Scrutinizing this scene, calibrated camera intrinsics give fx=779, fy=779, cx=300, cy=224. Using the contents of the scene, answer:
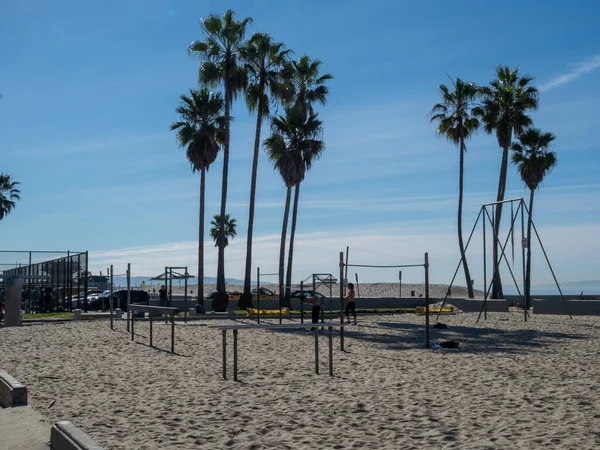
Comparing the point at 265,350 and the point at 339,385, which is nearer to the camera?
the point at 339,385

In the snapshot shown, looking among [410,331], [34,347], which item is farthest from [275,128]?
[34,347]

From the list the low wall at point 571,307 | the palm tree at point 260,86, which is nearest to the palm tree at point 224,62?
the palm tree at point 260,86

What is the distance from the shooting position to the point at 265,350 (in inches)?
666

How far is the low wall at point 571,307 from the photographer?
→ 33969 millimetres

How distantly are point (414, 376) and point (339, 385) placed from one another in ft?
4.65

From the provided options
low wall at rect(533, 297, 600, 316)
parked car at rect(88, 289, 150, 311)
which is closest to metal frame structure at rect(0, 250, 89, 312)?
parked car at rect(88, 289, 150, 311)

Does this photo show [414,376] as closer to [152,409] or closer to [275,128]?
[152,409]

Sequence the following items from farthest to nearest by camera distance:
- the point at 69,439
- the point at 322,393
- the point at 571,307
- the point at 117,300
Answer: the point at 117,300
the point at 571,307
the point at 322,393
the point at 69,439

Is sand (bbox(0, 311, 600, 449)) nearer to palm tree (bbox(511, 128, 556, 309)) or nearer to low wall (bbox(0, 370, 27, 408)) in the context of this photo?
low wall (bbox(0, 370, 27, 408))

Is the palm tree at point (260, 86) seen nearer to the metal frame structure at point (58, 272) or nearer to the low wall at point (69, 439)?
the metal frame structure at point (58, 272)

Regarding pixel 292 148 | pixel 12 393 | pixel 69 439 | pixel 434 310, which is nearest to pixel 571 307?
pixel 434 310

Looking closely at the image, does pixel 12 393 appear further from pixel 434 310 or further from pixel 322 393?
pixel 434 310

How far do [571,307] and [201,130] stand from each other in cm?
2187

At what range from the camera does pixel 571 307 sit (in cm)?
3462
